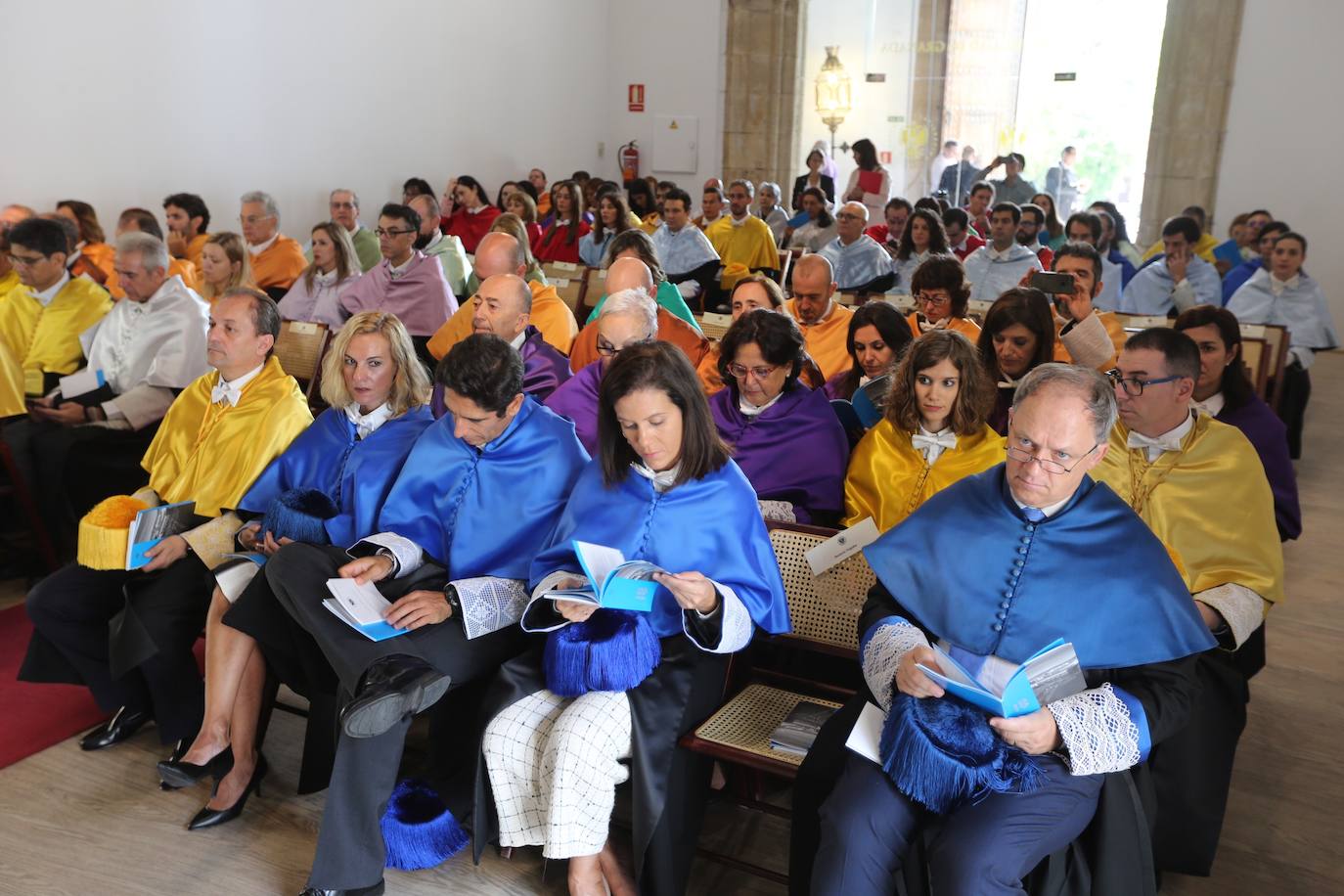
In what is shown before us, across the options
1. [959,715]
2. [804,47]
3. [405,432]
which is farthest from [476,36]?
[959,715]

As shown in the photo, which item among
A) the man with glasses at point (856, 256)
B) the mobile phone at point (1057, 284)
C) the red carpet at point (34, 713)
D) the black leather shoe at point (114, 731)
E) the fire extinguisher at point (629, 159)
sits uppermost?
the fire extinguisher at point (629, 159)

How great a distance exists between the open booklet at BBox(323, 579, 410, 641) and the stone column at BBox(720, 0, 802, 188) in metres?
13.6

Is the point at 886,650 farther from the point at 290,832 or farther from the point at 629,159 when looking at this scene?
the point at 629,159

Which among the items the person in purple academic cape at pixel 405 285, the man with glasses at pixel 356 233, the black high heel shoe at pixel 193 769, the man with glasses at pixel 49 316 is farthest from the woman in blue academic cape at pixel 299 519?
the man with glasses at pixel 356 233

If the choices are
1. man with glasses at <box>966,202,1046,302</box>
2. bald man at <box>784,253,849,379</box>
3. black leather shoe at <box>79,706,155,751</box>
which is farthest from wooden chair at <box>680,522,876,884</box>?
man with glasses at <box>966,202,1046,302</box>

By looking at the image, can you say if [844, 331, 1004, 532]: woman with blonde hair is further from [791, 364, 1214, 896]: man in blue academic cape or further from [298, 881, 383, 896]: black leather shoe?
[298, 881, 383, 896]: black leather shoe

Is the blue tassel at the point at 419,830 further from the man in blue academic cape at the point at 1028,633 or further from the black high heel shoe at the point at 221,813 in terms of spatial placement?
the man in blue academic cape at the point at 1028,633

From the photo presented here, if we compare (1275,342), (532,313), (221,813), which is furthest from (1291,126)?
(221,813)

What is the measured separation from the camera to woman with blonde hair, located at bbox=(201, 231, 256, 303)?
6.22 meters

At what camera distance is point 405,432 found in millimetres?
3582

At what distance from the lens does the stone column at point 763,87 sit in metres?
15.4

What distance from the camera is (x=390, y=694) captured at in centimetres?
268

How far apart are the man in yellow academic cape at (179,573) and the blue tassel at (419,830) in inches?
37.2

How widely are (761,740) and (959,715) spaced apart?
2.16 feet
